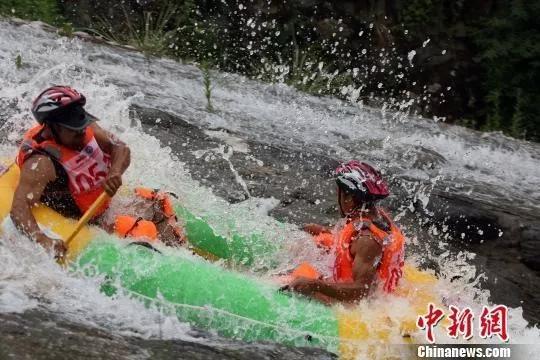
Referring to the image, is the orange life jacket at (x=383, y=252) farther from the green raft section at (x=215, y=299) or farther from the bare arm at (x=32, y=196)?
the bare arm at (x=32, y=196)

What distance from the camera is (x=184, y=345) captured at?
12.5 ft

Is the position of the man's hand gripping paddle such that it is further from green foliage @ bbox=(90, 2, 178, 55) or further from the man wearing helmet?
green foliage @ bbox=(90, 2, 178, 55)

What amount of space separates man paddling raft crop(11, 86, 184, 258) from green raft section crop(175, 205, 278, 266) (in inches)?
4.8

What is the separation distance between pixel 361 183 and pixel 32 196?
172 cm

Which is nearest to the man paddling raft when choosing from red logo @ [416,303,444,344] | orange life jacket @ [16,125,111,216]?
orange life jacket @ [16,125,111,216]

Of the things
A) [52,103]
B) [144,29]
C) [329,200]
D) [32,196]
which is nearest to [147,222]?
[32,196]

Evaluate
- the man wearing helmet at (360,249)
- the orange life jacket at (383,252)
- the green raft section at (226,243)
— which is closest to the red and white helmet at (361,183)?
the man wearing helmet at (360,249)

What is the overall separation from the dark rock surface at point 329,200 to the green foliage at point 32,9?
13.1 feet

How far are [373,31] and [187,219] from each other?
8228mm

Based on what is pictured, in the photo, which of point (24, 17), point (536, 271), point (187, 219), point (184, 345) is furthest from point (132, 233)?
point (24, 17)

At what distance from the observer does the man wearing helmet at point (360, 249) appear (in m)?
4.14

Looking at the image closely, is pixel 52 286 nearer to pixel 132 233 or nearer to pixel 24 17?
pixel 132 233

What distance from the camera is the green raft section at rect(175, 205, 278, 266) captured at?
488 centimetres

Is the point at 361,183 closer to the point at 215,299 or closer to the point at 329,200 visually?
the point at 215,299
